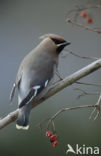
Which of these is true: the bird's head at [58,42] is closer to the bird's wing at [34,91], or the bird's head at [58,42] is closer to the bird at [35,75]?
the bird at [35,75]

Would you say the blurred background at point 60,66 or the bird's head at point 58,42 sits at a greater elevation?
the bird's head at point 58,42

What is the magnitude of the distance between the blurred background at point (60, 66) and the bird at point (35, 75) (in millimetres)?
1271

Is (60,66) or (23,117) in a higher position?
(23,117)

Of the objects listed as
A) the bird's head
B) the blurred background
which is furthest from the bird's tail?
the blurred background

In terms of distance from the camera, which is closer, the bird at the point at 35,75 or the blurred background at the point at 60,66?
the bird at the point at 35,75

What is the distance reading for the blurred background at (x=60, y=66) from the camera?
533 cm

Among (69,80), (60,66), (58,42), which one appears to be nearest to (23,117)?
(69,80)

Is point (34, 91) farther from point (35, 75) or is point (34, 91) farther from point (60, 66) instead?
point (60, 66)

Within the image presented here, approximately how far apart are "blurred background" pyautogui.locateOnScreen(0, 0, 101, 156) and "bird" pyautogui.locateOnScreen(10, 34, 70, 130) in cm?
127

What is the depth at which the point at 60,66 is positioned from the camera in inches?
230

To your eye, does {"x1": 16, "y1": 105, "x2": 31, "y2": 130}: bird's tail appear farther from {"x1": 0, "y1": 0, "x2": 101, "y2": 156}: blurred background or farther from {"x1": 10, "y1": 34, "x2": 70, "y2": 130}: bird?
{"x1": 0, "y1": 0, "x2": 101, "y2": 156}: blurred background

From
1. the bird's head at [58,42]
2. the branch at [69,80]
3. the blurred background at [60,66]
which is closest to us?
the branch at [69,80]

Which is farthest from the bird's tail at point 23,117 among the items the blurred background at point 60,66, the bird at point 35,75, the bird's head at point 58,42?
the blurred background at point 60,66

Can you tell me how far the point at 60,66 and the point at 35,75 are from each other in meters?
2.13
